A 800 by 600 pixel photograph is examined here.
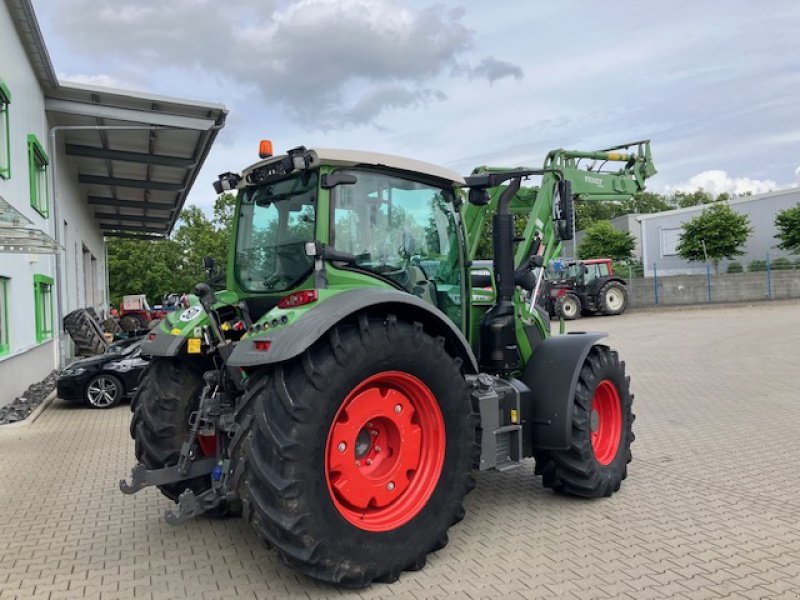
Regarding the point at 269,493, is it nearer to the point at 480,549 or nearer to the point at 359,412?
the point at 359,412

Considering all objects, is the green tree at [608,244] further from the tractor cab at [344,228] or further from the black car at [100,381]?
the tractor cab at [344,228]

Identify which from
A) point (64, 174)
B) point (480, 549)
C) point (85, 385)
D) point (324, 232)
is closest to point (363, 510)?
point (480, 549)

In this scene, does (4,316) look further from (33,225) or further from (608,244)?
(608,244)

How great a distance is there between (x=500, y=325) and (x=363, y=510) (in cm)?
193

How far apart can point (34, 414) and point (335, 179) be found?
27.1 ft

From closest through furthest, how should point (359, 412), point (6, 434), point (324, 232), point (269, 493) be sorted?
point (269, 493)
point (359, 412)
point (324, 232)
point (6, 434)

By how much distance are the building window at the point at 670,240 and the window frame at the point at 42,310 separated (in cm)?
3783

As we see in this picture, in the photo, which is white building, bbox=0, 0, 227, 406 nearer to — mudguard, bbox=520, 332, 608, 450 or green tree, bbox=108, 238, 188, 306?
mudguard, bbox=520, 332, 608, 450

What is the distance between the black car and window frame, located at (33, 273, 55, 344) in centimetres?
329

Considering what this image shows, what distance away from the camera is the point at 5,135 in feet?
38.3

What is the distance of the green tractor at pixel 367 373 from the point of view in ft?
12.2

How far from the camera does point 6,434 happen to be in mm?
9117

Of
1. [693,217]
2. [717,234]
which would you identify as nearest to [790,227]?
[717,234]

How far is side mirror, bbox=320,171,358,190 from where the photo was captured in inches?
171
